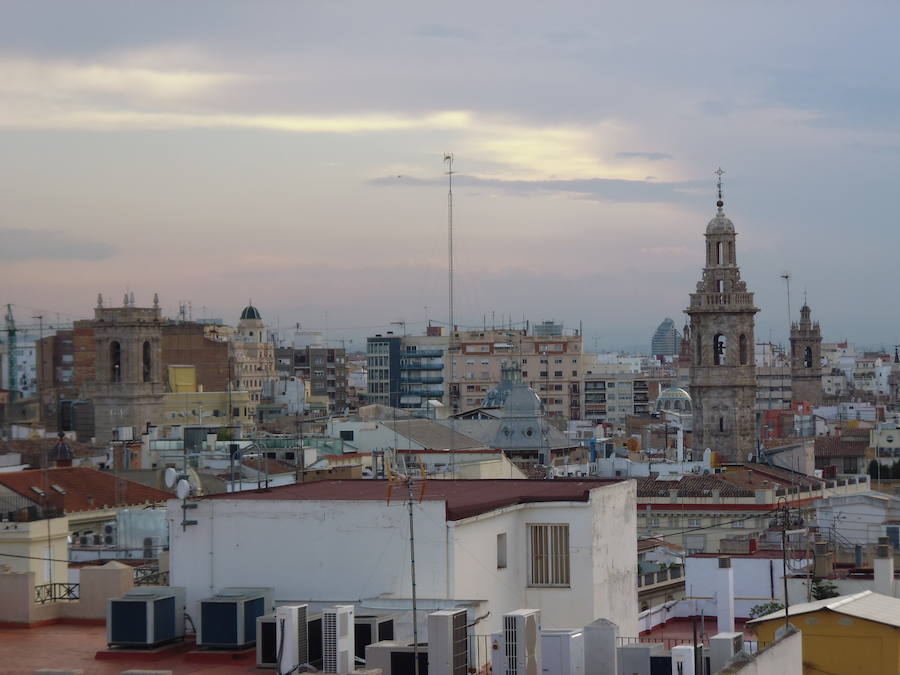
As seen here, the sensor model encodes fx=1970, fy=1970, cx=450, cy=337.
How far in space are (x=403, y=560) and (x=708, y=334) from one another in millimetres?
56354

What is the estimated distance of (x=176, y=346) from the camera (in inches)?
4195

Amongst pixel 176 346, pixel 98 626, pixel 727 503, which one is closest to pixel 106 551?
pixel 98 626

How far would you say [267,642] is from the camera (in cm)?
1390

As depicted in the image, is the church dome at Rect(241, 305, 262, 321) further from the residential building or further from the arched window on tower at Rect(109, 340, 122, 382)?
the residential building

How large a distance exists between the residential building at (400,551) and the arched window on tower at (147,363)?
7033cm

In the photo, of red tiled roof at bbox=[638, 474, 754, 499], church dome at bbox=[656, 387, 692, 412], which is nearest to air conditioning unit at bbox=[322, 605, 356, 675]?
red tiled roof at bbox=[638, 474, 754, 499]

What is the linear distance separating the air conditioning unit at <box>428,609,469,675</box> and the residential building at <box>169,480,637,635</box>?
3.77 ft

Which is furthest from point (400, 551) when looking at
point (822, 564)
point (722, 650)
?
point (822, 564)

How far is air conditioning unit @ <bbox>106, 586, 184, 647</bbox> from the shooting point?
47.8 feet

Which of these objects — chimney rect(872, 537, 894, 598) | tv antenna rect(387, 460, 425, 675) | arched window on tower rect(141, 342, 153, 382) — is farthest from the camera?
arched window on tower rect(141, 342, 153, 382)

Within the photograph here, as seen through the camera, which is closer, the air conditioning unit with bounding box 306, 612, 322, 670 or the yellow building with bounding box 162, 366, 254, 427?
the air conditioning unit with bounding box 306, 612, 322, 670

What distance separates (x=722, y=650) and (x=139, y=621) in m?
4.31

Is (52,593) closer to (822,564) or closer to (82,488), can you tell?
(822,564)

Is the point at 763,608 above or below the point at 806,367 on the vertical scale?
below
